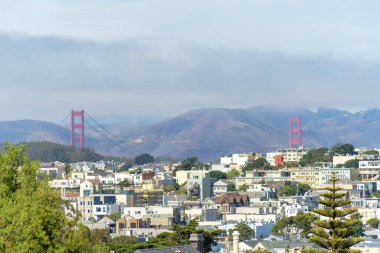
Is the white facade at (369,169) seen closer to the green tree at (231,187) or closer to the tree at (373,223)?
the green tree at (231,187)


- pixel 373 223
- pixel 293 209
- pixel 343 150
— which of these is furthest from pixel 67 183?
pixel 373 223

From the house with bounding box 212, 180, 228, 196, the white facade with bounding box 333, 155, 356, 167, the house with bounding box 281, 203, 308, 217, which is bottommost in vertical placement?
the house with bounding box 281, 203, 308, 217

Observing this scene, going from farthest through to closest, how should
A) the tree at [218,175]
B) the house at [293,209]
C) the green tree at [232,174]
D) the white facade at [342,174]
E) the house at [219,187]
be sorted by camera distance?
1. the green tree at [232,174]
2. the tree at [218,175]
3. the white facade at [342,174]
4. the house at [219,187]
5. the house at [293,209]

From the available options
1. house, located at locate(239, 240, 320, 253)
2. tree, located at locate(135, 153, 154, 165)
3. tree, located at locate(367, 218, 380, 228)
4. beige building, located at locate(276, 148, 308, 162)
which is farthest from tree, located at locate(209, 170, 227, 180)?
house, located at locate(239, 240, 320, 253)

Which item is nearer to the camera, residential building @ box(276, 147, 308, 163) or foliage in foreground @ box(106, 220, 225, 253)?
foliage in foreground @ box(106, 220, 225, 253)

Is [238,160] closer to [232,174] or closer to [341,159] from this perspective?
[232,174]

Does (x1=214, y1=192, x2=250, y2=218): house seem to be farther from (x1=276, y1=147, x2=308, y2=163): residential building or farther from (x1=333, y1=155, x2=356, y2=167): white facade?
(x1=276, y1=147, x2=308, y2=163): residential building

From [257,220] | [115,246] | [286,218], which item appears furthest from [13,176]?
[257,220]

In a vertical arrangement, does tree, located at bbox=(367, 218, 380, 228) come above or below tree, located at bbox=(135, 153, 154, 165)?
below

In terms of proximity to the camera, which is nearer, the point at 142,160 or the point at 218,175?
the point at 218,175

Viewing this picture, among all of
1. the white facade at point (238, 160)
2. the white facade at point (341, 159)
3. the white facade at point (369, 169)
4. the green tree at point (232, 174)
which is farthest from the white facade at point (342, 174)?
the white facade at point (238, 160)
